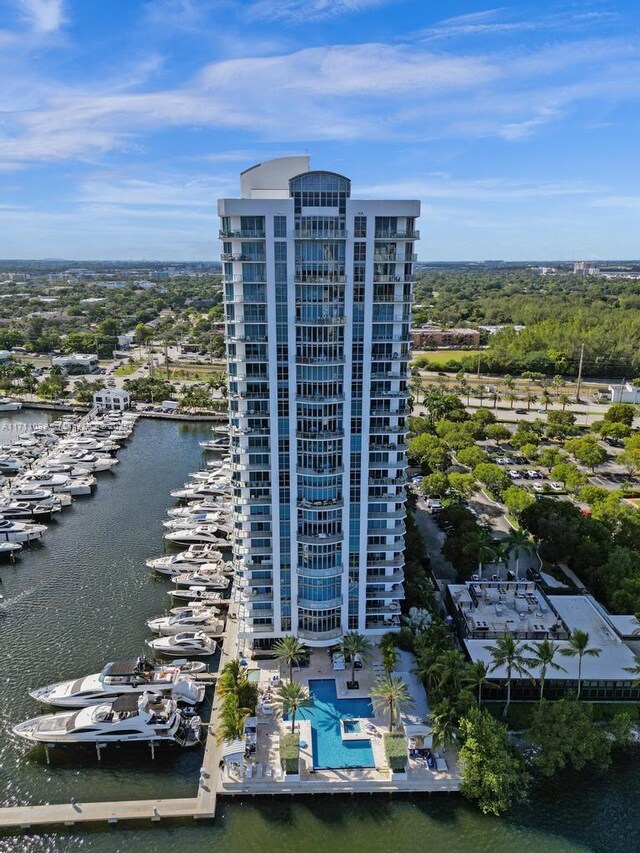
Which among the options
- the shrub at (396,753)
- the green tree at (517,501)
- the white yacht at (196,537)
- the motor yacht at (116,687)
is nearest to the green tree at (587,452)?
the green tree at (517,501)

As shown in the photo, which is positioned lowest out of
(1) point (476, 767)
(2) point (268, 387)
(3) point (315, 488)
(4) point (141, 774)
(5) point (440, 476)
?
(4) point (141, 774)

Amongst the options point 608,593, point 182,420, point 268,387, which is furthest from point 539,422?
point 268,387

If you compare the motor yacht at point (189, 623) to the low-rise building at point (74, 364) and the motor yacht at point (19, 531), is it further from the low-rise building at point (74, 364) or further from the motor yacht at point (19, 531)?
the low-rise building at point (74, 364)

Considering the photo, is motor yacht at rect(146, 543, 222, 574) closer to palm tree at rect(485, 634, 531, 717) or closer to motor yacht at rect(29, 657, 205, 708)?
motor yacht at rect(29, 657, 205, 708)

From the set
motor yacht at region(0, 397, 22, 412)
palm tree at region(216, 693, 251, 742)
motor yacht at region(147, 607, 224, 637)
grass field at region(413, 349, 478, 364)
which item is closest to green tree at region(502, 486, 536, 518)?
motor yacht at region(147, 607, 224, 637)

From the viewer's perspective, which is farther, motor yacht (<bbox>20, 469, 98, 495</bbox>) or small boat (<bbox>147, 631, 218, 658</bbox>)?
motor yacht (<bbox>20, 469, 98, 495</bbox>)

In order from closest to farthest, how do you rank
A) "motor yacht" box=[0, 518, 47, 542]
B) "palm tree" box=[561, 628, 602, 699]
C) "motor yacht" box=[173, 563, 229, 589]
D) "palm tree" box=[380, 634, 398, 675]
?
"palm tree" box=[561, 628, 602, 699], "palm tree" box=[380, 634, 398, 675], "motor yacht" box=[173, 563, 229, 589], "motor yacht" box=[0, 518, 47, 542]

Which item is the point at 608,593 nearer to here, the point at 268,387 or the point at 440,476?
the point at 440,476
